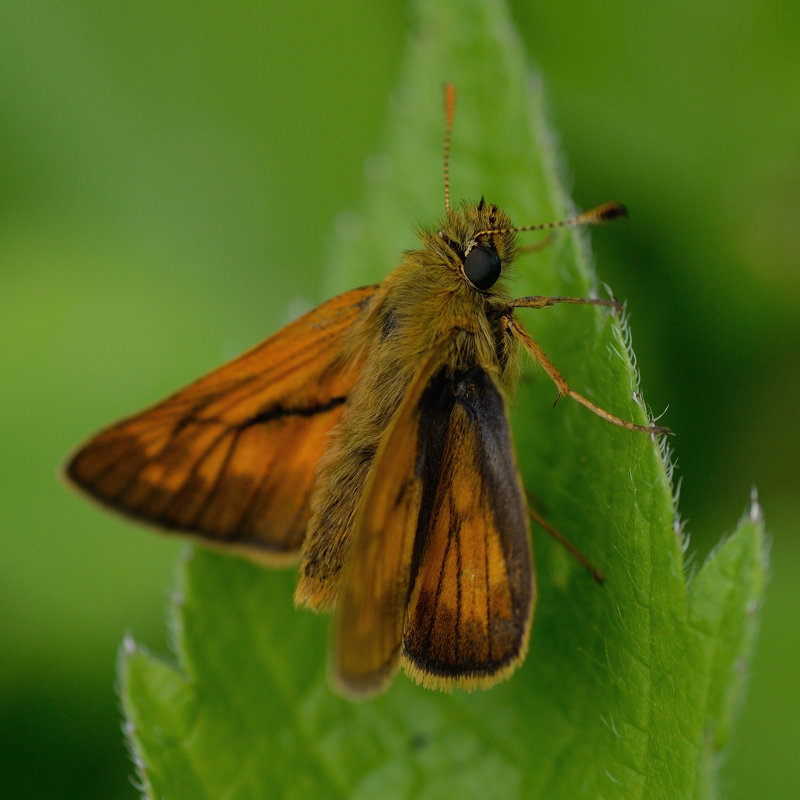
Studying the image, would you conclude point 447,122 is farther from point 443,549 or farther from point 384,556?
point 384,556

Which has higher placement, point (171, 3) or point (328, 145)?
point (171, 3)

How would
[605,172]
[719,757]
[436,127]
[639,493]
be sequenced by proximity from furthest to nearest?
[605,172]
[436,127]
[639,493]
[719,757]

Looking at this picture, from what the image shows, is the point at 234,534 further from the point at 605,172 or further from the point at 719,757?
the point at 605,172

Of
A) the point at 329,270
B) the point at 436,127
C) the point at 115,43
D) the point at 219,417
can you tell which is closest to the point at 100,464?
the point at 219,417

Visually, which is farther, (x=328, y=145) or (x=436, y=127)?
(x=328, y=145)

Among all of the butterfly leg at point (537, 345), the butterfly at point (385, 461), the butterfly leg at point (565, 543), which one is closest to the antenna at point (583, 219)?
the butterfly at point (385, 461)

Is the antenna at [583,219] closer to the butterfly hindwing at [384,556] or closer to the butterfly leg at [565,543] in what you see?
the butterfly hindwing at [384,556]

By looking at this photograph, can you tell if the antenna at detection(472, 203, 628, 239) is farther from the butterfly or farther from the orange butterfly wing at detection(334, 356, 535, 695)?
the orange butterfly wing at detection(334, 356, 535, 695)
